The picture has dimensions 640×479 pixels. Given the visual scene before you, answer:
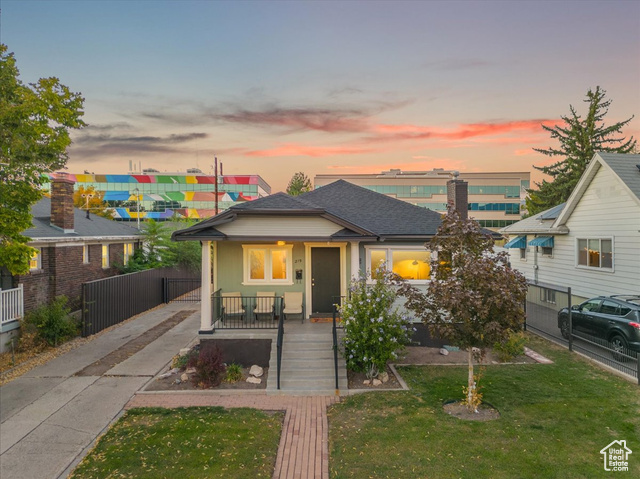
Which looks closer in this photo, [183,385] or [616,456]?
[616,456]

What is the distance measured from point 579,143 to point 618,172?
74.9ft

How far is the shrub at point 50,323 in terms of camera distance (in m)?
12.2

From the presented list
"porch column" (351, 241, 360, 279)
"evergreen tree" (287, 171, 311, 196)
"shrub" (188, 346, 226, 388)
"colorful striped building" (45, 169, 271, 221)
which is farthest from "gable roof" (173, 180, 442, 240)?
"colorful striped building" (45, 169, 271, 221)

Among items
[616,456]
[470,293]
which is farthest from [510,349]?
[470,293]

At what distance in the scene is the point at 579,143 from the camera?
31.1 m

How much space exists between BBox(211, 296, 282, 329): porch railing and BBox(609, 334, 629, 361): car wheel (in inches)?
416

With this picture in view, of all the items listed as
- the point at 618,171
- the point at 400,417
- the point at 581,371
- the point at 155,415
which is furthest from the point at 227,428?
the point at 618,171

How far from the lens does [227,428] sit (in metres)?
6.90

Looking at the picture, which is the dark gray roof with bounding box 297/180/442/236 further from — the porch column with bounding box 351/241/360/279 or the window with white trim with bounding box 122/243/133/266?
the window with white trim with bounding box 122/243/133/266

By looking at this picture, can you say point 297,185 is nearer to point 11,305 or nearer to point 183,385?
point 11,305

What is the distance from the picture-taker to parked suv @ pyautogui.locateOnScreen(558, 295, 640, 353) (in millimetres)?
9648

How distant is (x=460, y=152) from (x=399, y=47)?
49.5 m

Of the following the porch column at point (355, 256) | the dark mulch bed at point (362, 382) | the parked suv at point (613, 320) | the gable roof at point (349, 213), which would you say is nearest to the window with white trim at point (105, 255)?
the gable roof at point (349, 213)

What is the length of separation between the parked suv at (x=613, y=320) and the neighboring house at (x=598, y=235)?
2.56 m
